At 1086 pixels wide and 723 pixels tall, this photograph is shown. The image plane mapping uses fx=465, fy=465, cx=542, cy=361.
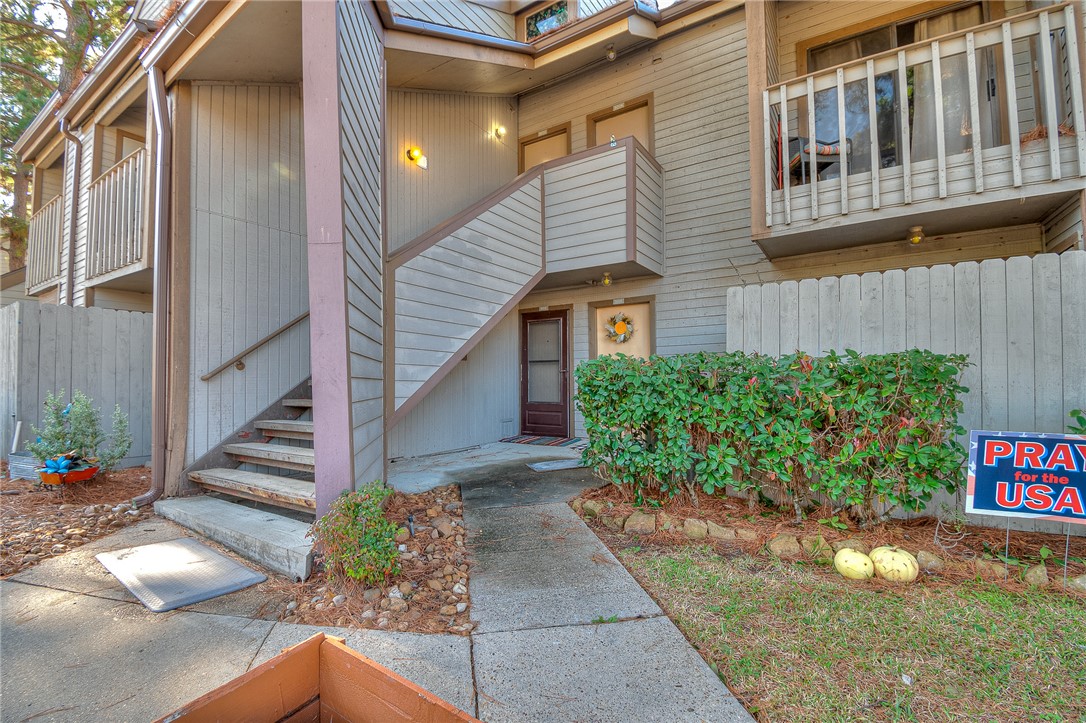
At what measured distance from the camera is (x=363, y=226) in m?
3.55

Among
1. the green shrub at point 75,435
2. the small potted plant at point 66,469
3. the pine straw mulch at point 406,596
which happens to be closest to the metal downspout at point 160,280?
the small potted plant at point 66,469

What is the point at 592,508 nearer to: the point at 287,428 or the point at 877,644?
the point at 877,644

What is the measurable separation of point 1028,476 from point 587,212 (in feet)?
16.9

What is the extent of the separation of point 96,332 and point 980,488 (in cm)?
822

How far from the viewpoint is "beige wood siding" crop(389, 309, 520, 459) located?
614 cm

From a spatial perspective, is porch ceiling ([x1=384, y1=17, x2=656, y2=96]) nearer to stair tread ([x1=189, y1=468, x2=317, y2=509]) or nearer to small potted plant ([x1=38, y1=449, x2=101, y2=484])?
stair tread ([x1=189, y1=468, x2=317, y2=509])

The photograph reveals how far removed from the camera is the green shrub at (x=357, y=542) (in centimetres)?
237

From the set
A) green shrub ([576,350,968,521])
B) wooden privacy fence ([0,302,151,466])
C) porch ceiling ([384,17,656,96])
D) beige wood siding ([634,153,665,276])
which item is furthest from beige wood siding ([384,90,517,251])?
green shrub ([576,350,968,521])

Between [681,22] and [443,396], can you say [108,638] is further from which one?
[681,22]

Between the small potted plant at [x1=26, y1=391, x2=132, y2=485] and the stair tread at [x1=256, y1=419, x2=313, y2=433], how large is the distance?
1.38m

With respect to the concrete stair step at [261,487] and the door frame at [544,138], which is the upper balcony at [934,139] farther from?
the concrete stair step at [261,487]

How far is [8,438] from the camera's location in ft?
Answer: 17.4

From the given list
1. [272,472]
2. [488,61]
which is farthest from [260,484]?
[488,61]

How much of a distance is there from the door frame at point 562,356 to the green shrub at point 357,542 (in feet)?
16.8
